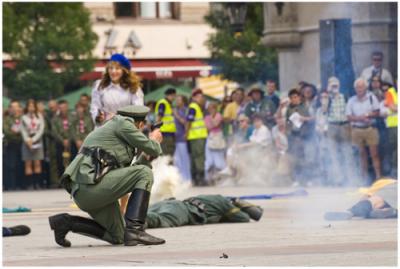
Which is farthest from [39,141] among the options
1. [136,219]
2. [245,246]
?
[245,246]

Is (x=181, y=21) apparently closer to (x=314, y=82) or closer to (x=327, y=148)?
(x=314, y=82)

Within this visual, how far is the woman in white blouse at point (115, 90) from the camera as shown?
1352 cm

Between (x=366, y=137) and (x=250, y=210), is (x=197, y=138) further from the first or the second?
(x=250, y=210)

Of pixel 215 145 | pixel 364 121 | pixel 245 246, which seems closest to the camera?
pixel 245 246

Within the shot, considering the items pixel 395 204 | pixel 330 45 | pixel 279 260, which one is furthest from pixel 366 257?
pixel 330 45

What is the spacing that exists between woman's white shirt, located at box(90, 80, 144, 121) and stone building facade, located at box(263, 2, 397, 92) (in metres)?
8.19

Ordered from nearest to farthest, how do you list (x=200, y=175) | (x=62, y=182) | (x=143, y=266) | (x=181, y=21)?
(x=143, y=266), (x=62, y=182), (x=200, y=175), (x=181, y=21)

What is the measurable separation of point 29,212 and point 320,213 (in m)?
3.70

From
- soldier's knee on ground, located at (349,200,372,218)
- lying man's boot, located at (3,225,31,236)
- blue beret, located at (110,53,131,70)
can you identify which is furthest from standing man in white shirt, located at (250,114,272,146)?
lying man's boot, located at (3,225,31,236)

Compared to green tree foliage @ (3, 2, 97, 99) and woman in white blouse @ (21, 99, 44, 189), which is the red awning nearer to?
green tree foliage @ (3, 2, 97, 99)

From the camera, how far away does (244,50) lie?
38375mm

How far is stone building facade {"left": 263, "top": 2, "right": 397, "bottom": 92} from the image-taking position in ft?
72.7

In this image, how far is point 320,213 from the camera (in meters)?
14.7

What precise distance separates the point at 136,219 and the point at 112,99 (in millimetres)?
2639
